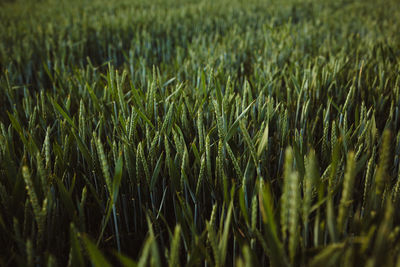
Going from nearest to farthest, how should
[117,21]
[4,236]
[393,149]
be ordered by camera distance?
[4,236], [393,149], [117,21]

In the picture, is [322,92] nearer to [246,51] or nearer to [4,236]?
[246,51]

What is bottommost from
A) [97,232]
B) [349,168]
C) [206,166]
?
[97,232]

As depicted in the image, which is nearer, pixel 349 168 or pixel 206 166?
pixel 349 168

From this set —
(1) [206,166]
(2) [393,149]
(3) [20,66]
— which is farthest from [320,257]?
(3) [20,66]

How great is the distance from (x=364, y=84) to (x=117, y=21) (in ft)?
7.56

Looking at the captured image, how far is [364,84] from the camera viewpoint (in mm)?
1217

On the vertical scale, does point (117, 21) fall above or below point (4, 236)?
above

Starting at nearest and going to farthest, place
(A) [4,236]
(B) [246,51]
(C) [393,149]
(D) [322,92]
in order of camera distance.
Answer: (A) [4,236], (C) [393,149], (D) [322,92], (B) [246,51]

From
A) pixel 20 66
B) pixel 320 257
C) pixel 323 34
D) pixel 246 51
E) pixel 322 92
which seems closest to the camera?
pixel 320 257

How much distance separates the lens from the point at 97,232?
2.12ft

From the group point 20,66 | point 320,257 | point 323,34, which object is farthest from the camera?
point 323,34

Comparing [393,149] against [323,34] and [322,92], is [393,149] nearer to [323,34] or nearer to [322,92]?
[322,92]

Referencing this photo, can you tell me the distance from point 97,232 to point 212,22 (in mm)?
2819

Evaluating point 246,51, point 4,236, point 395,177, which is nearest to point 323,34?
point 246,51
